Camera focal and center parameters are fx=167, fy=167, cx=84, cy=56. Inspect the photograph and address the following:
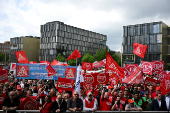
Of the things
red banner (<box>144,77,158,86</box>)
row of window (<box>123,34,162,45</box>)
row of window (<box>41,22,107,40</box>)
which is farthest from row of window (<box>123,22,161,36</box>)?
red banner (<box>144,77,158,86</box>)

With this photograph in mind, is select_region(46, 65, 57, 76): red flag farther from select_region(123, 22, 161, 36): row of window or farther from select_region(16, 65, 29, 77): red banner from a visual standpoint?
select_region(123, 22, 161, 36): row of window

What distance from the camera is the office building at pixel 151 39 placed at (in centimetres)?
5584

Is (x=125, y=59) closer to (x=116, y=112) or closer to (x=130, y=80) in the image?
(x=130, y=80)

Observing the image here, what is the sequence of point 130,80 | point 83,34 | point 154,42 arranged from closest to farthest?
point 130,80 → point 154,42 → point 83,34

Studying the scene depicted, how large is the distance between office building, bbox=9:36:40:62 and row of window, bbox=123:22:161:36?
44362mm

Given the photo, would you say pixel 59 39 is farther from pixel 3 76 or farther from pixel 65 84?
pixel 65 84

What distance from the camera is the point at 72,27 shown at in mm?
81875

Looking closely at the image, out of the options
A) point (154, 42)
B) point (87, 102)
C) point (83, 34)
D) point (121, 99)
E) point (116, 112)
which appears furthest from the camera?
point (83, 34)

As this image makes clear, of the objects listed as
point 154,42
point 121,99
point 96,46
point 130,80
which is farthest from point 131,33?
point 121,99

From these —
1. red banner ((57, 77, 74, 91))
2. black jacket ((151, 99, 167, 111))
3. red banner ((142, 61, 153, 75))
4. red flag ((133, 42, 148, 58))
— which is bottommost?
black jacket ((151, 99, 167, 111))

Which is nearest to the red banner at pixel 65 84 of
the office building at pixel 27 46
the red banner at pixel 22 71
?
the red banner at pixel 22 71

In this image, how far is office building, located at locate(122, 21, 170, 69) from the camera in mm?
55841

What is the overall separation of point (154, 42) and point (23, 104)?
58.2 m

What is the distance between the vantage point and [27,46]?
79312 mm
